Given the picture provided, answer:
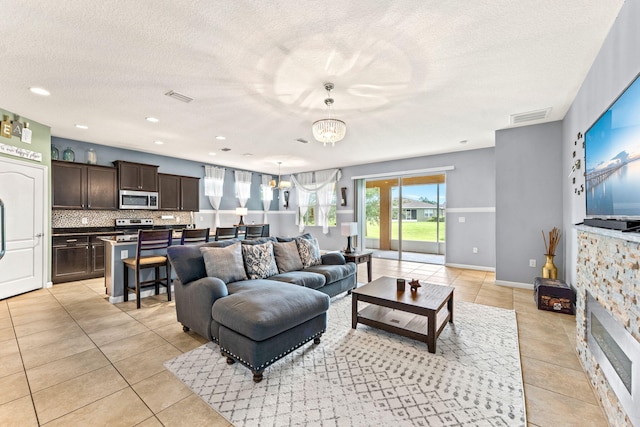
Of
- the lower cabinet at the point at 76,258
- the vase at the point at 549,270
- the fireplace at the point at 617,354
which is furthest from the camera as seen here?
the lower cabinet at the point at 76,258

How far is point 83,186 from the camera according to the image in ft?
17.0

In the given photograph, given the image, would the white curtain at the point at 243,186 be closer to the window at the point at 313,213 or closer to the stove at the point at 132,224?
the window at the point at 313,213

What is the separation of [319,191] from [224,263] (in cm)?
590

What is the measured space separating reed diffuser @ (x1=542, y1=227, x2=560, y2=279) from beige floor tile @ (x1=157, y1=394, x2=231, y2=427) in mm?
4596

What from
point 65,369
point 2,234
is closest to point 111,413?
point 65,369

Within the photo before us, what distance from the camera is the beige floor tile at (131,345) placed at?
7.83 ft

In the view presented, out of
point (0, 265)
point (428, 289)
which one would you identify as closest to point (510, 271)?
point (428, 289)

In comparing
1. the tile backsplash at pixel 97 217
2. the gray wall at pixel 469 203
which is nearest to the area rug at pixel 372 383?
the gray wall at pixel 469 203

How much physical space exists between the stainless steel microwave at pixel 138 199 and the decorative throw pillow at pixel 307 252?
4068 mm

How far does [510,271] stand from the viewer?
4.56 meters

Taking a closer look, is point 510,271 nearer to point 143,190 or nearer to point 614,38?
point 614,38

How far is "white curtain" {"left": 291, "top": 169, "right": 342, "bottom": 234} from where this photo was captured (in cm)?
831

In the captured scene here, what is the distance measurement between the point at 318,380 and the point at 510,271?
4132 millimetres

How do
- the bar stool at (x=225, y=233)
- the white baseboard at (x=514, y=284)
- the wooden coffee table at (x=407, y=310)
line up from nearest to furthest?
1. the wooden coffee table at (x=407, y=310)
2. the white baseboard at (x=514, y=284)
3. the bar stool at (x=225, y=233)
